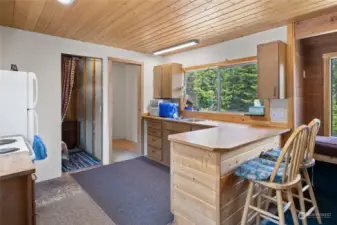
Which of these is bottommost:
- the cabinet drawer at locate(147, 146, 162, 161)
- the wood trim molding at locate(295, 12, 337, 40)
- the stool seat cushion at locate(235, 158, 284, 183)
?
the cabinet drawer at locate(147, 146, 162, 161)

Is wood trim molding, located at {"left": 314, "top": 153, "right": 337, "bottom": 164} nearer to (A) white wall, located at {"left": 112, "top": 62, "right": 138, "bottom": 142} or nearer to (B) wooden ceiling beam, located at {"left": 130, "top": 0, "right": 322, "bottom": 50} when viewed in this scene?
(B) wooden ceiling beam, located at {"left": 130, "top": 0, "right": 322, "bottom": 50}

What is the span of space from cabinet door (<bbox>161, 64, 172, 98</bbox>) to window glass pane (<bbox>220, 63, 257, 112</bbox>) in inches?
42.0

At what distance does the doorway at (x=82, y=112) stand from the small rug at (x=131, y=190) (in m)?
0.61

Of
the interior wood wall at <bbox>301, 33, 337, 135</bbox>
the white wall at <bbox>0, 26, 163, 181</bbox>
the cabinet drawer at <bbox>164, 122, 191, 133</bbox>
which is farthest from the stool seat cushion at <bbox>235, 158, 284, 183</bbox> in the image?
the white wall at <bbox>0, 26, 163, 181</bbox>

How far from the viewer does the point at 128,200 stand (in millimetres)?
2633

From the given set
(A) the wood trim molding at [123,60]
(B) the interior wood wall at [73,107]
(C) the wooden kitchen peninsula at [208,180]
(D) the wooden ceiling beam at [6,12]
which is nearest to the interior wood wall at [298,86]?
(C) the wooden kitchen peninsula at [208,180]

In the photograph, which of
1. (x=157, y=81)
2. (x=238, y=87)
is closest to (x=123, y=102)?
(x=157, y=81)

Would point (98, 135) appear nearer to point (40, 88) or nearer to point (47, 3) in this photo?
point (40, 88)

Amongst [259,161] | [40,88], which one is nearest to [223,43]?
[259,161]

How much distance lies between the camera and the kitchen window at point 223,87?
342 centimetres

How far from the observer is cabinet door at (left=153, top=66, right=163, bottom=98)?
442 cm

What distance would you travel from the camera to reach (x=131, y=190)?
2916 millimetres

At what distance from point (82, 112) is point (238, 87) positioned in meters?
3.59

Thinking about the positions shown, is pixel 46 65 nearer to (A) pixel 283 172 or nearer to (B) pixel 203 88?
(B) pixel 203 88
